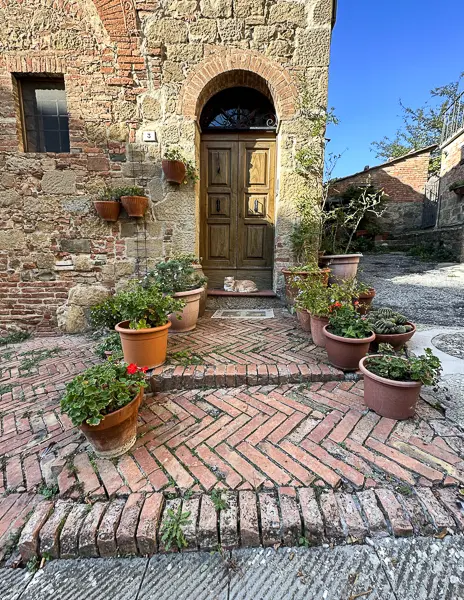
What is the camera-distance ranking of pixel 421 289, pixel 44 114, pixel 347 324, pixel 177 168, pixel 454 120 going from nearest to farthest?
pixel 347 324 < pixel 177 168 < pixel 44 114 < pixel 421 289 < pixel 454 120

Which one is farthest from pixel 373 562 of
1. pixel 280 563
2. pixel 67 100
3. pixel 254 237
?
pixel 67 100

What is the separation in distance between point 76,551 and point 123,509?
0.72ft

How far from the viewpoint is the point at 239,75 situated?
3.74 m

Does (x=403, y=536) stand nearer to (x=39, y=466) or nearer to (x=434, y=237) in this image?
(x=39, y=466)

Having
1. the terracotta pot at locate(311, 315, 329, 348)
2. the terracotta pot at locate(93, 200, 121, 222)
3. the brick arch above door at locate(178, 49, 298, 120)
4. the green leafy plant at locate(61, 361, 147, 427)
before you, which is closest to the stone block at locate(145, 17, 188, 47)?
the brick arch above door at locate(178, 49, 298, 120)

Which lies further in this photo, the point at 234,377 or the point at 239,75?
the point at 239,75

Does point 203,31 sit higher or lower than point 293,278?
higher

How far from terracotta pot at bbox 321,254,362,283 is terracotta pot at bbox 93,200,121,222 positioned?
2917 millimetres

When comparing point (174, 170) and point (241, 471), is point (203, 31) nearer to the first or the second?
point (174, 170)

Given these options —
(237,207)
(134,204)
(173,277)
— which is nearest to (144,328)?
(173,277)

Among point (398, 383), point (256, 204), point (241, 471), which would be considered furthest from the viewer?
point (256, 204)

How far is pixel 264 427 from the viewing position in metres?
1.81

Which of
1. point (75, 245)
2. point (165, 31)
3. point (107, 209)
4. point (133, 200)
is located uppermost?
point (165, 31)

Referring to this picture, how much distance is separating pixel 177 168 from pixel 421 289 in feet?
14.0
